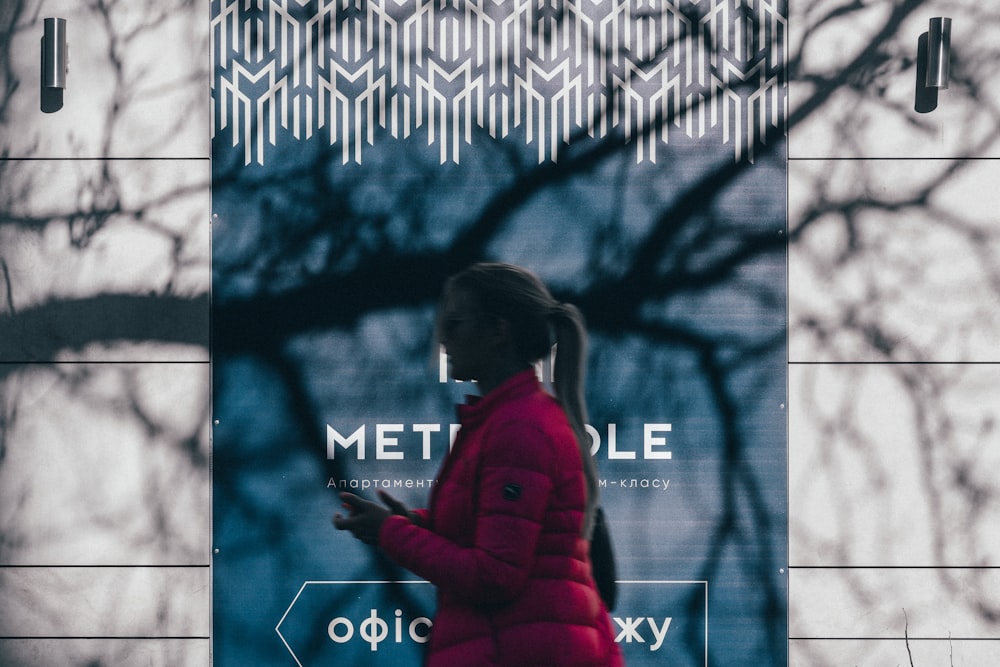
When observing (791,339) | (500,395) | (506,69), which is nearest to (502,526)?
(500,395)

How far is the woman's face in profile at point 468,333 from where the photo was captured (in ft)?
7.89

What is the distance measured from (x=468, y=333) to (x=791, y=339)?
2518 mm

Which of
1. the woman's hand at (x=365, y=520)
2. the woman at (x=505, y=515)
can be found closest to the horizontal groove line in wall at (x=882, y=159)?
the woman at (x=505, y=515)

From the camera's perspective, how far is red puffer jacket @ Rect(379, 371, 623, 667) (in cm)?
219

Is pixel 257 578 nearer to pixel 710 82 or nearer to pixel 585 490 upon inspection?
pixel 585 490

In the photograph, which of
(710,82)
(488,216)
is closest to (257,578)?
(488,216)

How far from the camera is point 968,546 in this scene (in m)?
4.54

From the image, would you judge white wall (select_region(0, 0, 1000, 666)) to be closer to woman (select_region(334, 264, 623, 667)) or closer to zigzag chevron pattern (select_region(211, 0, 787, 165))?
zigzag chevron pattern (select_region(211, 0, 787, 165))

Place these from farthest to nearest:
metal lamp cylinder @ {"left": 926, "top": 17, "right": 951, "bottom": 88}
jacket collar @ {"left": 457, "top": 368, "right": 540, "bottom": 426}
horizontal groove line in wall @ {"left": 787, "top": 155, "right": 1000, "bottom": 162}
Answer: horizontal groove line in wall @ {"left": 787, "top": 155, "right": 1000, "bottom": 162}
metal lamp cylinder @ {"left": 926, "top": 17, "right": 951, "bottom": 88}
jacket collar @ {"left": 457, "top": 368, "right": 540, "bottom": 426}

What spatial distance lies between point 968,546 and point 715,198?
1902 mm

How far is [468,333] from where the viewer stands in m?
2.41

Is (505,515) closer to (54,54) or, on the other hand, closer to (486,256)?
(486,256)

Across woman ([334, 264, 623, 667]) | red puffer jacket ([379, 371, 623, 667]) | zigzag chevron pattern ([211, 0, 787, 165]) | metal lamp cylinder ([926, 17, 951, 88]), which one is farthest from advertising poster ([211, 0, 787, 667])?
red puffer jacket ([379, 371, 623, 667])

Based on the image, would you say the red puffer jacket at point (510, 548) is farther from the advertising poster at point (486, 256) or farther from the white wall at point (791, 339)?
the white wall at point (791, 339)
